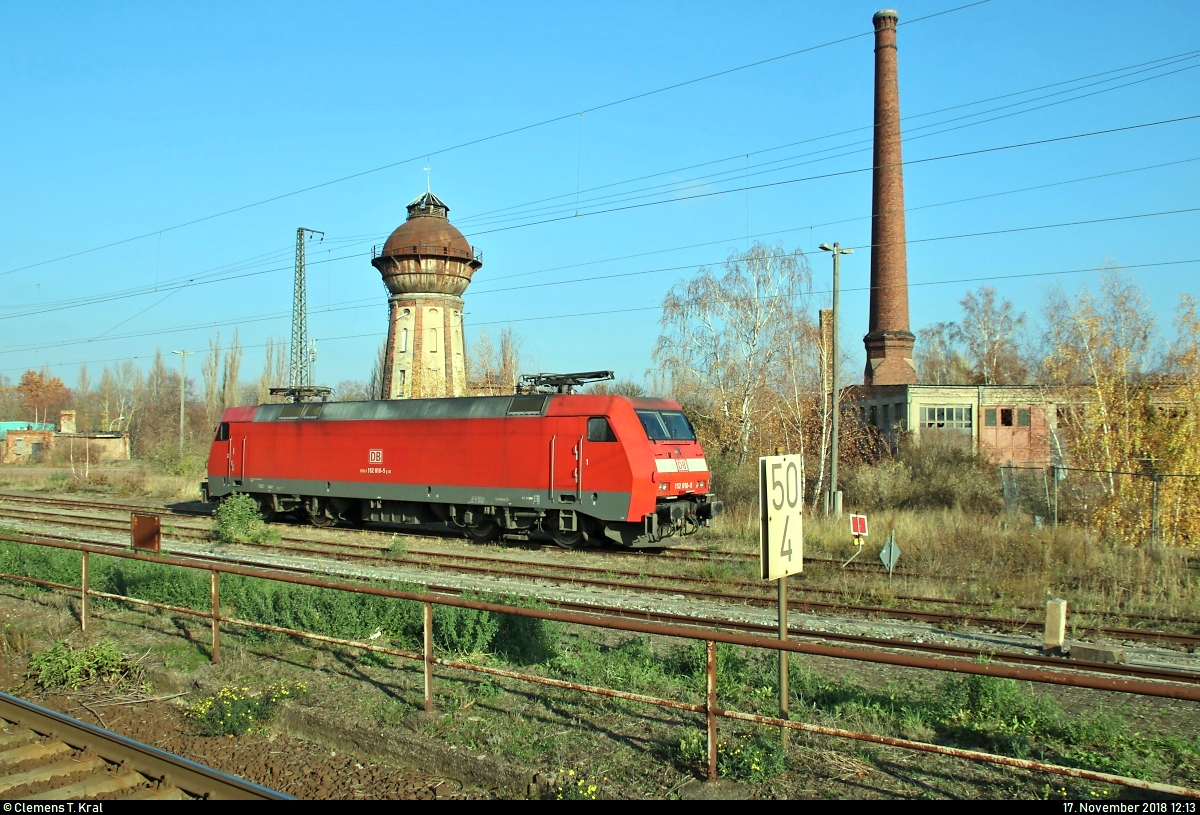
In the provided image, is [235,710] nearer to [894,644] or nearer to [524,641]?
[524,641]

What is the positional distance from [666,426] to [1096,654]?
10.1 m

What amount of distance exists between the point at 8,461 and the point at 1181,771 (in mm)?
75385

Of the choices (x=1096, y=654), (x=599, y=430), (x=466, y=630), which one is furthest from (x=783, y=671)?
(x=599, y=430)

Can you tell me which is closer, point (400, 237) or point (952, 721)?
point (952, 721)

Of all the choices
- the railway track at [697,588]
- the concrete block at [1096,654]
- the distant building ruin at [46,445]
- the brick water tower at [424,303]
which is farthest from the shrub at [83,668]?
the distant building ruin at [46,445]

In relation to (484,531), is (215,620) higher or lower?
higher

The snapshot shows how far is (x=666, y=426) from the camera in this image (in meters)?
18.0

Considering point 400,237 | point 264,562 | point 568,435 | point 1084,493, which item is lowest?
point 264,562

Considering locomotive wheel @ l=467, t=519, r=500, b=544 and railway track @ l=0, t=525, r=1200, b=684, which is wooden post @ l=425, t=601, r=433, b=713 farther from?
locomotive wheel @ l=467, t=519, r=500, b=544

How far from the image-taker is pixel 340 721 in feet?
21.5

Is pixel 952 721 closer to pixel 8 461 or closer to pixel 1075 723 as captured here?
pixel 1075 723

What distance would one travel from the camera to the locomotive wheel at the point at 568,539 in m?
18.1
